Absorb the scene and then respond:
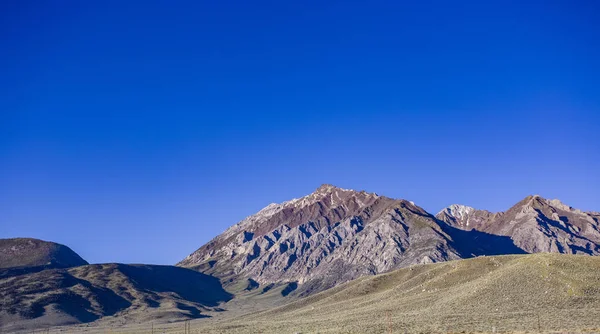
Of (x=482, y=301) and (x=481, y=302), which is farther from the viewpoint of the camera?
(x=482, y=301)

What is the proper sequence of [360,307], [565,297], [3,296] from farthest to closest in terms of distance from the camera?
[3,296], [360,307], [565,297]

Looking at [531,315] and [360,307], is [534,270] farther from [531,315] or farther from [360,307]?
[360,307]

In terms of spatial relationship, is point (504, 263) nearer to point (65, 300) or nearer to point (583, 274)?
point (583, 274)

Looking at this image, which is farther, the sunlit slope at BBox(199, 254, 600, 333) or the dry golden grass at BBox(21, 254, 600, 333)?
the sunlit slope at BBox(199, 254, 600, 333)

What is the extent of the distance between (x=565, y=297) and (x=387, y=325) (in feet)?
96.2

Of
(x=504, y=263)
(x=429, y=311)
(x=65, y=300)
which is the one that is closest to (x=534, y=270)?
(x=504, y=263)

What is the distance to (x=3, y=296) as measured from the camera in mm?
194500

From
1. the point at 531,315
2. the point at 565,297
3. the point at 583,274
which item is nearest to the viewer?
the point at 531,315

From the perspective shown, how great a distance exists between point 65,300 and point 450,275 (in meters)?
153

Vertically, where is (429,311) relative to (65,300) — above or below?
below

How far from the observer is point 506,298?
83.2m

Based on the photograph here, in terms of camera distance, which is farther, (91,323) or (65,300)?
(65,300)

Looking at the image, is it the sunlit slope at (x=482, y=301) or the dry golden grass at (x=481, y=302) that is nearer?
the dry golden grass at (x=481, y=302)

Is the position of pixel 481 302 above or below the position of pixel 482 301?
below
